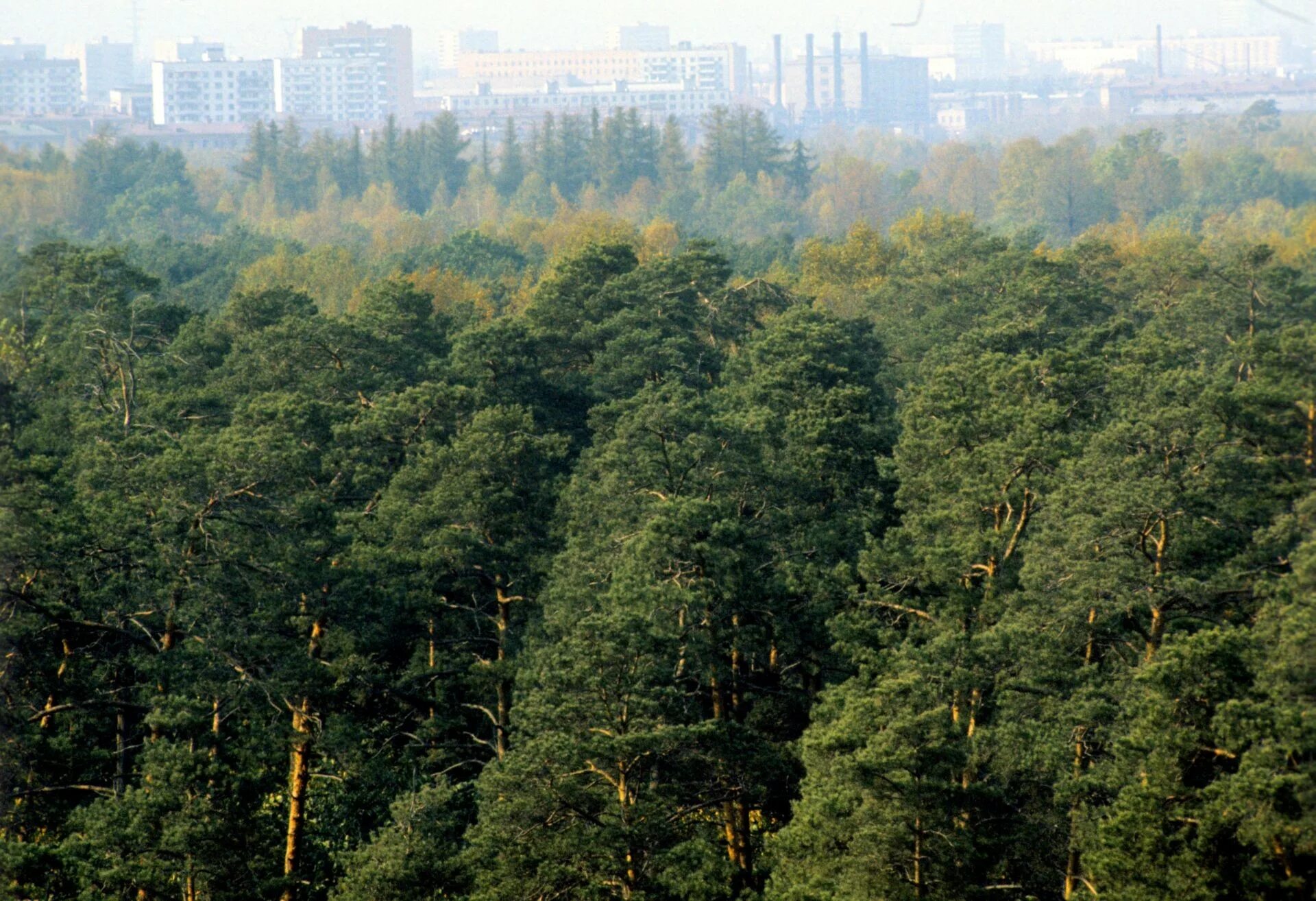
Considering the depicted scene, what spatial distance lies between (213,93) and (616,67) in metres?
67.8

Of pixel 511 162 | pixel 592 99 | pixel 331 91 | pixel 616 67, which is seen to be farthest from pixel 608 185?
pixel 616 67

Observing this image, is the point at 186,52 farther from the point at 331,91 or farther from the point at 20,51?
the point at 331,91

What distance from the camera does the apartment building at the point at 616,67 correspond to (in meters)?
150

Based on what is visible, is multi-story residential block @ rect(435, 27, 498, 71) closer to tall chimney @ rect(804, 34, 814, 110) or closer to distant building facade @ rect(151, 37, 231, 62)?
tall chimney @ rect(804, 34, 814, 110)

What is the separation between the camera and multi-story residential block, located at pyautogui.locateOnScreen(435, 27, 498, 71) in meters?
152

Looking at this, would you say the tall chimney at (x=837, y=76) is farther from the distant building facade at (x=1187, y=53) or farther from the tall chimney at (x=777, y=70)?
the distant building facade at (x=1187, y=53)

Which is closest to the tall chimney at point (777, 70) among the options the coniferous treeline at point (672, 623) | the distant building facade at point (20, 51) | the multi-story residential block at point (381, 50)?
the multi-story residential block at point (381, 50)

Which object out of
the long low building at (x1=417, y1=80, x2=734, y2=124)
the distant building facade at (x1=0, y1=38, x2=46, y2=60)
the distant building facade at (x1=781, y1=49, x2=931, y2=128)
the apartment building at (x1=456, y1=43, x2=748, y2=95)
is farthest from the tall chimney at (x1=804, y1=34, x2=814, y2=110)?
the distant building facade at (x1=0, y1=38, x2=46, y2=60)

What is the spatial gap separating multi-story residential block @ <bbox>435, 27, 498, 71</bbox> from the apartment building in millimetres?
1218

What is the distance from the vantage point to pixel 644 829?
14.1 meters

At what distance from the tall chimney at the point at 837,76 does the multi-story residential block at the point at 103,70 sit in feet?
237

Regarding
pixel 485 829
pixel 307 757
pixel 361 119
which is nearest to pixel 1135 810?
pixel 485 829

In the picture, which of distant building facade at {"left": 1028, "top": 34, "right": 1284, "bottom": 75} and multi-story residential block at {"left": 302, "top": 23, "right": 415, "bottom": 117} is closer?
distant building facade at {"left": 1028, "top": 34, "right": 1284, "bottom": 75}

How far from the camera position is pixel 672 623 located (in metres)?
15.7
